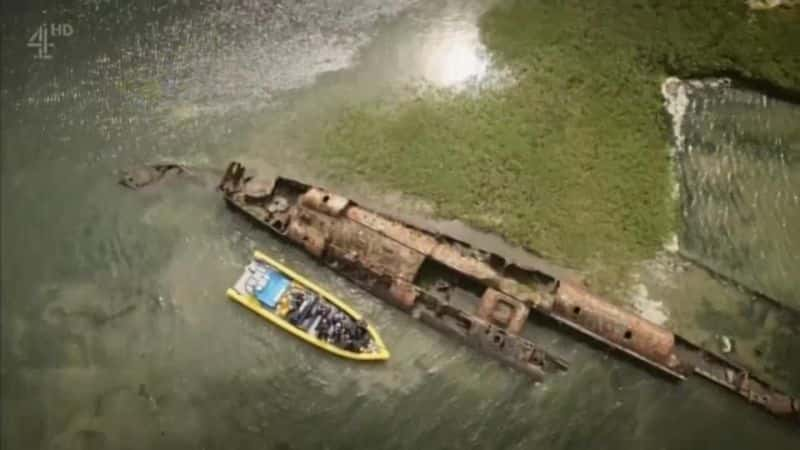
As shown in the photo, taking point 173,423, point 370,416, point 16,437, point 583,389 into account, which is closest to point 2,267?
point 16,437

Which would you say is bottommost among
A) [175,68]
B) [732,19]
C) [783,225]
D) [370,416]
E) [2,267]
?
[370,416]

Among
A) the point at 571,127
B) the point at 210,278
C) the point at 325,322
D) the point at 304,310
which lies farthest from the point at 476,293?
the point at 210,278

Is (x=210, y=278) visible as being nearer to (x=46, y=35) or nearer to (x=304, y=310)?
(x=304, y=310)

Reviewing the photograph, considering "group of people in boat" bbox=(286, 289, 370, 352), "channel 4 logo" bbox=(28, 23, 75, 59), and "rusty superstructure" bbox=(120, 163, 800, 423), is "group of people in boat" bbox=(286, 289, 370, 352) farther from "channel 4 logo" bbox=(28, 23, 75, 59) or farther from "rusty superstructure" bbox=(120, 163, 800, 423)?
"channel 4 logo" bbox=(28, 23, 75, 59)

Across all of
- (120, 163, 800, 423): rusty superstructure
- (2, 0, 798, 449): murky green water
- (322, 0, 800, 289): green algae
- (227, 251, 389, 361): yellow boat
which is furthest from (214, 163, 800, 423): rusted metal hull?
(322, 0, 800, 289): green algae

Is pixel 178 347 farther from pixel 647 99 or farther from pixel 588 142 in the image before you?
pixel 647 99

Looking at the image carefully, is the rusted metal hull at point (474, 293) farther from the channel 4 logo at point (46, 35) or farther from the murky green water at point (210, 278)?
the channel 4 logo at point (46, 35)
